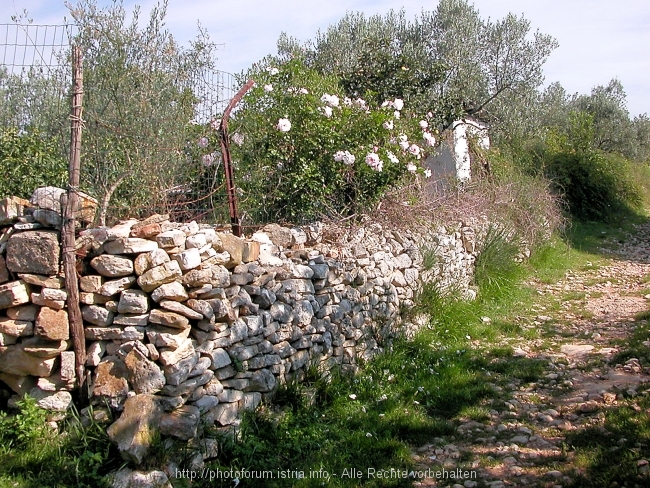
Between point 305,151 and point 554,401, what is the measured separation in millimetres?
3617

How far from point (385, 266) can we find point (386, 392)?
5.71ft

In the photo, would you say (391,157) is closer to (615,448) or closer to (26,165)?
(26,165)

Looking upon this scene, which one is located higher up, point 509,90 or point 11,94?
point 509,90

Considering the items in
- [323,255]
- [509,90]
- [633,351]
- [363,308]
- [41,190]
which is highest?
[509,90]

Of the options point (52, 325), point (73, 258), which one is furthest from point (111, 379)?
point (73, 258)

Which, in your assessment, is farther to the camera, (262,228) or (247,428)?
(262,228)

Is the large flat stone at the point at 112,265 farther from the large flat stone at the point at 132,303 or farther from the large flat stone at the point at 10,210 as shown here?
the large flat stone at the point at 10,210

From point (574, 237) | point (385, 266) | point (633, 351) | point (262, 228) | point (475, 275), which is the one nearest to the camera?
point (262, 228)

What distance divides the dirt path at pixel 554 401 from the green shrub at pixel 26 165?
3920 millimetres

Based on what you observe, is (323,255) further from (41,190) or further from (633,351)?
(633,351)

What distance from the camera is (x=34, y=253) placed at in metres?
4.40

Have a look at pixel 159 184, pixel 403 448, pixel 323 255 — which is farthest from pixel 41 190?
pixel 403 448

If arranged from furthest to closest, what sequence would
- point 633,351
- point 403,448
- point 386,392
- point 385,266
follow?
point 385,266 < point 633,351 < point 386,392 < point 403,448

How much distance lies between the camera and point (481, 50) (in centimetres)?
1523
